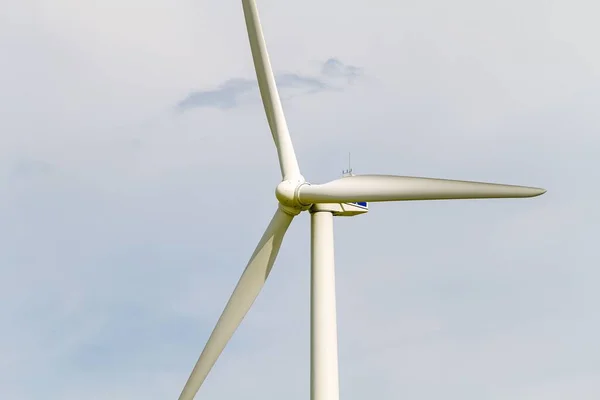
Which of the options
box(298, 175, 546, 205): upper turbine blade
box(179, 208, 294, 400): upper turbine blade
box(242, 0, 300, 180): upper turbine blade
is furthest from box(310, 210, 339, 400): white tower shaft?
box(242, 0, 300, 180): upper turbine blade

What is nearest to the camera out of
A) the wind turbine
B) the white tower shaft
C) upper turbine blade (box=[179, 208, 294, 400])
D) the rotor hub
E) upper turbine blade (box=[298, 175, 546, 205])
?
upper turbine blade (box=[298, 175, 546, 205])

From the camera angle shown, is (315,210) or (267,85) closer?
(315,210)

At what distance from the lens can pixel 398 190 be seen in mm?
40469

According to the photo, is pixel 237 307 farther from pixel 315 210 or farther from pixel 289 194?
pixel 289 194

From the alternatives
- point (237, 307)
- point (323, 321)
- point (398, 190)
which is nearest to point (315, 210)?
point (398, 190)

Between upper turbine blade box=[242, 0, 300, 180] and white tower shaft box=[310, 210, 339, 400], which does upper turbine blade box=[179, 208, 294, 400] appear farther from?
upper turbine blade box=[242, 0, 300, 180]

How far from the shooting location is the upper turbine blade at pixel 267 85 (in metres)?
44.1

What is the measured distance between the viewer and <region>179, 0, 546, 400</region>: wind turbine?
131 ft

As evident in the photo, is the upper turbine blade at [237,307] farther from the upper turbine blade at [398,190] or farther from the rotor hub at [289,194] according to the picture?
the upper turbine blade at [398,190]

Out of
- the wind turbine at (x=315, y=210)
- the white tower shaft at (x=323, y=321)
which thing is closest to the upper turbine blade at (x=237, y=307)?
the wind turbine at (x=315, y=210)

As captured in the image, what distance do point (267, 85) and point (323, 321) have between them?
8.21 metres

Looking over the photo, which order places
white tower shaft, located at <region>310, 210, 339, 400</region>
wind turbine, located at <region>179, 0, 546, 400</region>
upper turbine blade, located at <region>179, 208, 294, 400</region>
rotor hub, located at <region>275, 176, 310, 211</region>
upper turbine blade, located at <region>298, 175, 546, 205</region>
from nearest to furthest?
upper turbine blade, located at <region>298, 175, 546, 205</region>, wind turbine, located at <region>179, 0, 546, 400</region>, white tower shaft, located at <region>310, 210, 339, 400</region>, rotor hub, located at <region>275, 176, 310, 211</region>, upper turbine blade, located at <region>179, 208, 294, 400</region>

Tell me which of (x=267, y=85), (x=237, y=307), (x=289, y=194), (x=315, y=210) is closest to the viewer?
(x=289, y=194)

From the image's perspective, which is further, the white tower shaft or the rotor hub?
the rotor hub
